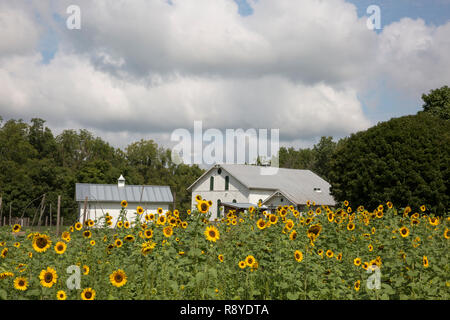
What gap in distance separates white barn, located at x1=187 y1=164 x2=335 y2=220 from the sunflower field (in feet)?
102

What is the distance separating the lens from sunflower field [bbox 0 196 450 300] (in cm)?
441

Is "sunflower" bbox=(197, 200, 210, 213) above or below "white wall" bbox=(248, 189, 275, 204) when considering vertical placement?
below

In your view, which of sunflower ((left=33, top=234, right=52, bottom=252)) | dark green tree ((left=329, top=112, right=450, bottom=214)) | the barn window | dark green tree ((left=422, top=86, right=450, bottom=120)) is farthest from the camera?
the barn window

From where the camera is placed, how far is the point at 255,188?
40.7 metres

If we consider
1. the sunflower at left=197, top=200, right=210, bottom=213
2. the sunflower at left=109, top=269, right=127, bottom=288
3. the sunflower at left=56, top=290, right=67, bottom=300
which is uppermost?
the sunflower at left=197, top=200, right=210, bottom=213

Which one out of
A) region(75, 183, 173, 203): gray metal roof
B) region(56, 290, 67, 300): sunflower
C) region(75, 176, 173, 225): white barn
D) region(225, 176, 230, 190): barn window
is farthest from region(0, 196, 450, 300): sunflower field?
region(225, 176, 230, 190): barn window

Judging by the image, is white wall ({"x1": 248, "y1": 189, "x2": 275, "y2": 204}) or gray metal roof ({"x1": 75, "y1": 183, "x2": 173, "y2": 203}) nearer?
white wall ({"x1": 248, "y1": 189, "x2": 275, "y2": 204})

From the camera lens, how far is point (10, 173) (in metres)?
54.2

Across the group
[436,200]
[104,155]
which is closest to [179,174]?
[104,155]

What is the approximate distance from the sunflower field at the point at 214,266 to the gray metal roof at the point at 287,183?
31764mm

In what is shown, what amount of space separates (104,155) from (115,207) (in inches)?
1163

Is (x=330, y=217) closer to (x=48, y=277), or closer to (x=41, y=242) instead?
(x=41, y=242)

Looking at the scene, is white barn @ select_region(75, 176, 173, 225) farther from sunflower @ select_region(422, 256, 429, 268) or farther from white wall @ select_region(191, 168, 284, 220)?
sunflower @ select_region(422, 256, 429, 268)

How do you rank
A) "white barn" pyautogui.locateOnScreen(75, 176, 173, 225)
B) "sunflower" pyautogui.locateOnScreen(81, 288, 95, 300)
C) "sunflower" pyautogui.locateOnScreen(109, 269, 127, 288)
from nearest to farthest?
"sunflower" pyautogui.locateOnScreen(81, 288, 95, 300)
"sunflower" pyautogui.locateOnScreen(109, 269, 127, 288)
"white barn" pyautogui.locateOnScreen(75, 176, 173, 225)
